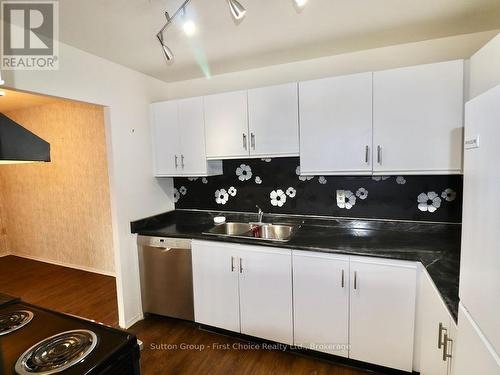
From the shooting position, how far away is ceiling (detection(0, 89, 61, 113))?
3.30 metres

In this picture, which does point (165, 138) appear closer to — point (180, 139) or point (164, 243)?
point (180, 139)

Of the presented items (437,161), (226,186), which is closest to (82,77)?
(226,186)

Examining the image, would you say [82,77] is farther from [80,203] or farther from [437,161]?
[437,161]

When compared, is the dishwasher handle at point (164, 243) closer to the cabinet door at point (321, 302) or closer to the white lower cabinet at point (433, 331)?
the cabinet door at point (321, 302)

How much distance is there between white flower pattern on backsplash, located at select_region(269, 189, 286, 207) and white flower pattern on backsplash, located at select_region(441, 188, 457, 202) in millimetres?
1294

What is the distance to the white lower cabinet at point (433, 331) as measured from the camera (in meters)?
1.27

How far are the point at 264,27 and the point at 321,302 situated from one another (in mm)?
1962

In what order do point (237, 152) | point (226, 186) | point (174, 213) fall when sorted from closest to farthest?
point (237, 152) < point (226, 186) < point (174, 213)

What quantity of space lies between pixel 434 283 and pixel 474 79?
127 cm

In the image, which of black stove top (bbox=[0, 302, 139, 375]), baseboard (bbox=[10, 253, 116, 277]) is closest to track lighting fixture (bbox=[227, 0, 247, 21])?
black stove top (bbox=[0, 302, 139, 375])

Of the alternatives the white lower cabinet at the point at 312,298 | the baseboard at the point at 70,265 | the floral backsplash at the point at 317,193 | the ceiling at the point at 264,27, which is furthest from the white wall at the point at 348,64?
the baseboard at the point at 70,265

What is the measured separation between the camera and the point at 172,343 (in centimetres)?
228

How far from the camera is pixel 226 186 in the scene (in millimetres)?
2871

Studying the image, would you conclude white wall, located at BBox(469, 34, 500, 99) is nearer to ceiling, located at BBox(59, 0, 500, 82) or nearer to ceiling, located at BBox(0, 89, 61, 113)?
ceiling, located at BBox(59, 0, 500, 82)
